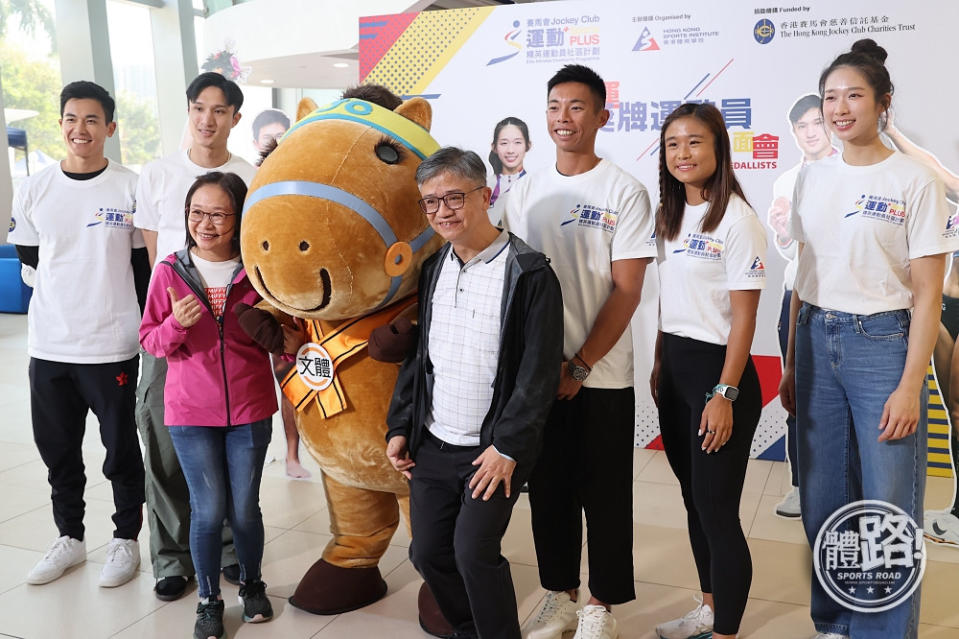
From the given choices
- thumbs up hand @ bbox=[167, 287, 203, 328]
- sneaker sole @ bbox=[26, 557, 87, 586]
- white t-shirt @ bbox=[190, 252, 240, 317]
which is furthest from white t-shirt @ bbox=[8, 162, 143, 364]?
sneaker sole @ bbox=[26, 557, 87, 586]

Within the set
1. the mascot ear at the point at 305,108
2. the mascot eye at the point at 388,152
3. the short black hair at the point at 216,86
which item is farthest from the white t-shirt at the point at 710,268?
the short black hair at the point at 216,86

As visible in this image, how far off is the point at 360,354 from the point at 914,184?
1.54 meters

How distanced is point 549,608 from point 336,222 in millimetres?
1345

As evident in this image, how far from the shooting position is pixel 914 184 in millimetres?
2133

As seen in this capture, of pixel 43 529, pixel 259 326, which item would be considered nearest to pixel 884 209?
pixel 259 326

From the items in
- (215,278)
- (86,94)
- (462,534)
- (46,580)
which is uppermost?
(86,94)

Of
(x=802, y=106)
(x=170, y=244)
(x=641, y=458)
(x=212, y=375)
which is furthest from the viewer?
(x=641, y=458)

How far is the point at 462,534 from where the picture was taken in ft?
7.18

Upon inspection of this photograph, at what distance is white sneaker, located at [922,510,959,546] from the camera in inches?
134

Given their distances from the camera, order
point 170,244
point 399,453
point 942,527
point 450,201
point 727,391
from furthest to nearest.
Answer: point 942,527, point 170,244, point 399,453, point 727,391, point 450,201

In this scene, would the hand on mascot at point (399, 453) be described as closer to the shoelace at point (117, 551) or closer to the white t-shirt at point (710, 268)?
the white t-shirt at point (710, 268)

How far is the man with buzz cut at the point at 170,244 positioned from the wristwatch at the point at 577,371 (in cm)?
133

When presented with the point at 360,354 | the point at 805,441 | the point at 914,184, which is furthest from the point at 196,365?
the point at 914,184

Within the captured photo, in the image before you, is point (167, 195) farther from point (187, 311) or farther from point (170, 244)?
point (187, 311)
